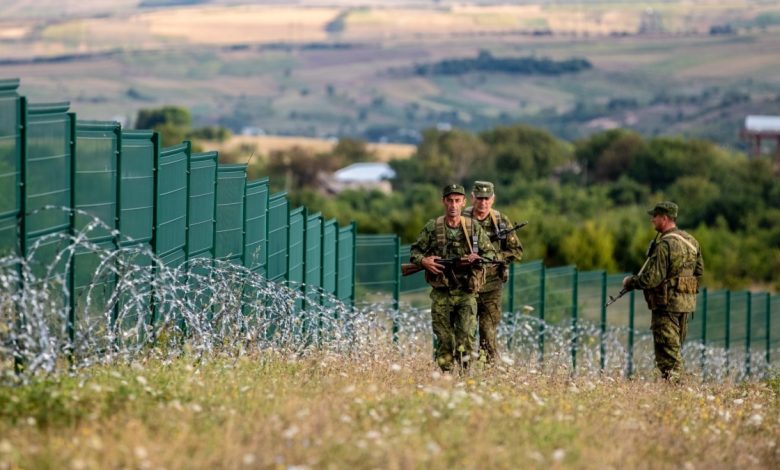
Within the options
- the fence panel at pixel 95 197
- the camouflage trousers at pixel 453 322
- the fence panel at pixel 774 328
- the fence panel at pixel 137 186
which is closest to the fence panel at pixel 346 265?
the camouflage trousers at pixel 453 322

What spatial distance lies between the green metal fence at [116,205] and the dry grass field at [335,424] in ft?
2.69

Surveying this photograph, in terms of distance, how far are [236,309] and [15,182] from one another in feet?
9.23

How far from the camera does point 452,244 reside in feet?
43.1

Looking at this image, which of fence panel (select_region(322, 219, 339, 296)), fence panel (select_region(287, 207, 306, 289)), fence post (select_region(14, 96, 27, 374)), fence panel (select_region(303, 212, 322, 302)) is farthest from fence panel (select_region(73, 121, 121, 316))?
fence panel (select_region(322, 219, 339, 296))

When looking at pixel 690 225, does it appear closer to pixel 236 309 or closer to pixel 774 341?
pixel 774 341

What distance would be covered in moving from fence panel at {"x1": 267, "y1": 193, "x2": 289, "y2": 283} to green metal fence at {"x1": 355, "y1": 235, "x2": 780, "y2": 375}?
7.83 ft

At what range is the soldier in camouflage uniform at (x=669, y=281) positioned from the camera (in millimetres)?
14266

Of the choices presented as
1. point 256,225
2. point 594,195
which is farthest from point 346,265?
point 594,195

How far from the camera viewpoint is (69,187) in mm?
10930

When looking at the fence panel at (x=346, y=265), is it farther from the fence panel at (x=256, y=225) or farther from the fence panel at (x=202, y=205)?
the fence panel at (x=202, y=205)

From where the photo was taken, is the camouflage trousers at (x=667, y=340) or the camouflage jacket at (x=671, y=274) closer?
the camouflage jacket at (x=671, y=274)

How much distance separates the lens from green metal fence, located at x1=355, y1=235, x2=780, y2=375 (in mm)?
19391

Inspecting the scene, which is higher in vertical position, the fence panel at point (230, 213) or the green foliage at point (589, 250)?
the fence panel at point (230, 213)

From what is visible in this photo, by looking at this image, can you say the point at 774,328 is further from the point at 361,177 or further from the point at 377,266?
the point at 361,177
